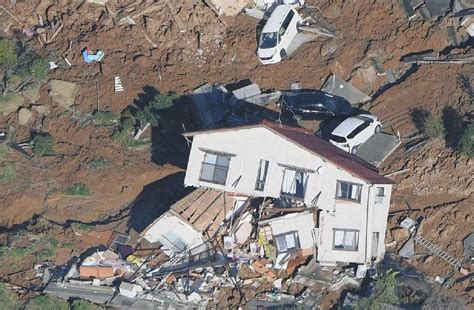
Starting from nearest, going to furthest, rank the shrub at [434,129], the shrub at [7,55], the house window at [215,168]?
the house window at [215,168] → the shrub at [434,129] → the shrub at [7,55]

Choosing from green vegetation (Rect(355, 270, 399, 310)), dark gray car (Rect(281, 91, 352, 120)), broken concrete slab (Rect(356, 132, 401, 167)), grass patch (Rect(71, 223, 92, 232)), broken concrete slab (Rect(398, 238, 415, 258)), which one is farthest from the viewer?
dark gray car (Rect(281, 91, 352, 120))

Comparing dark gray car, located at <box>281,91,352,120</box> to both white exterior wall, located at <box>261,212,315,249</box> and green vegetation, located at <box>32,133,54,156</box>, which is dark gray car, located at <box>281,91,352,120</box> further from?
green vegetation, located at <box>32,133,54,156</box>

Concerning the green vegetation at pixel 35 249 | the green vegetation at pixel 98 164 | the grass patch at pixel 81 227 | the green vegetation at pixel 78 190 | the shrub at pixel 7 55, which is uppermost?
the shrub at pixel 7 55

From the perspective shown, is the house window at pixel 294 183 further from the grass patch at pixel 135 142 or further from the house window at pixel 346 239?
the grass patch at pixel 135 142

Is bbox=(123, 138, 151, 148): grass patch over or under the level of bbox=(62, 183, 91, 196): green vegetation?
over

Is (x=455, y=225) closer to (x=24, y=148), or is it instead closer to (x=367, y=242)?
(x=367, y=242)

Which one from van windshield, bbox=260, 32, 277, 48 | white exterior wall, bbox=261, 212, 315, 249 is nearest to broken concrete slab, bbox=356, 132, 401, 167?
white exterior wall, bbox=261, 212, 315, 249

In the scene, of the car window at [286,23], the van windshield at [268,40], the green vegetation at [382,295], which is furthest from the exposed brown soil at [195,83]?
the green vegetation at [382,295]
